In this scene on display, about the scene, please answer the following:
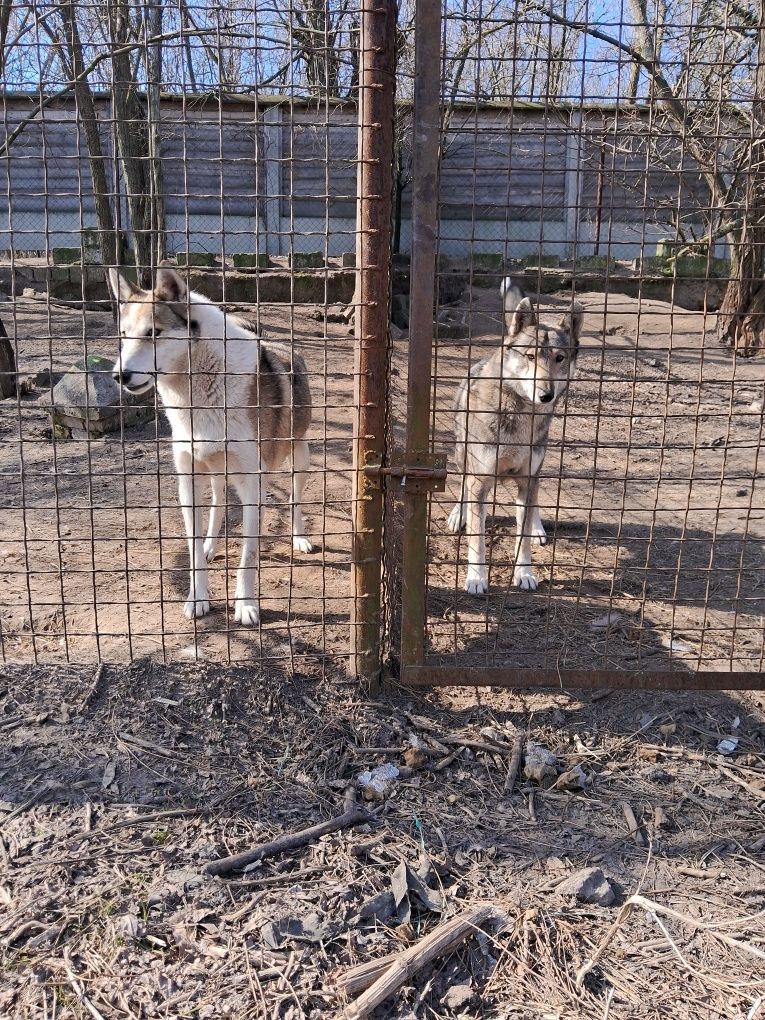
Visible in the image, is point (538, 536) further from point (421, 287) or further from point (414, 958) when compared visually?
point (414, 958)

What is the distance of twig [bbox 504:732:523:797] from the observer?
3.25 m

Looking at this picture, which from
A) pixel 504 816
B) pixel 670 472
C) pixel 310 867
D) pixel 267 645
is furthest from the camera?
pixel 670 472

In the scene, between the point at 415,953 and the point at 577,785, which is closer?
the point at 415,953

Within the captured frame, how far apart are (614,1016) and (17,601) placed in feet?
11.9

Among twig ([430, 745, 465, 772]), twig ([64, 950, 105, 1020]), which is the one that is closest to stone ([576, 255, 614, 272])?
twig ([430, 745, 465, 772])

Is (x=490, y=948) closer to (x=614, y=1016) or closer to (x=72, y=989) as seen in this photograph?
(x=614, y=1016)

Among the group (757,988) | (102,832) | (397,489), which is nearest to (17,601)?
(102,832)

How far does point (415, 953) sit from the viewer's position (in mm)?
2410

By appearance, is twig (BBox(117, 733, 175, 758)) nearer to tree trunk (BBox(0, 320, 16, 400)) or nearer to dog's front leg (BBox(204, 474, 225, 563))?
dog's front leg (BBox(204, 474, 225, 563))

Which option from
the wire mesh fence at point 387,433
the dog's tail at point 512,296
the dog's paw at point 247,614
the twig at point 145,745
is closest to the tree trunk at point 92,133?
the wire mesh fence at point 387,433

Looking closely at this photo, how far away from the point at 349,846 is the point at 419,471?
146 centimetres

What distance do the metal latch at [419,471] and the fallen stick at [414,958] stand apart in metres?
1.59

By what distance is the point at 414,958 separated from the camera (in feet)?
7.86

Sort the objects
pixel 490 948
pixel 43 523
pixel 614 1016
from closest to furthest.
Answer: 1. pixel 614 1016
2. pixel 490 948
3. pixel 43 523
